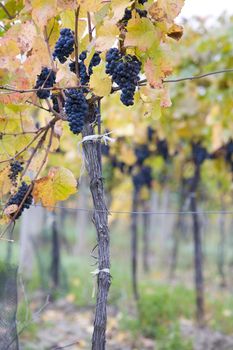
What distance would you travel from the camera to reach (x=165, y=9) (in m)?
1.75

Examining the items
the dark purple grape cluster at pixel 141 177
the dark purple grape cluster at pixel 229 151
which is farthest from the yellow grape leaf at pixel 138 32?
the dark purple grape cluster at pixel 141 177

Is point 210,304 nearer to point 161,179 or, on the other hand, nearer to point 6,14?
point 161,179

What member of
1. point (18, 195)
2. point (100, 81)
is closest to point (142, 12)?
point (100, 81)

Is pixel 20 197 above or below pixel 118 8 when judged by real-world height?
below

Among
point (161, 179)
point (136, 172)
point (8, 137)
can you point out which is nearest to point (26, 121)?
point (8, 137)

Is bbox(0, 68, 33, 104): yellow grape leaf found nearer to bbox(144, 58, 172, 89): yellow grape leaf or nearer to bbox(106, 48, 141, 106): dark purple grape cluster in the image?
bbox(106, 48, 141, 106): dark purple grape cluster

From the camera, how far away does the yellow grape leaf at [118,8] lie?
169 cm

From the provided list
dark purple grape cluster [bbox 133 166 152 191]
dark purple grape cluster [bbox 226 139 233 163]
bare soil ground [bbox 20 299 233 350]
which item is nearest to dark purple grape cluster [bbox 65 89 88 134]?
bare soil ground [bbox 20 299 233 350]

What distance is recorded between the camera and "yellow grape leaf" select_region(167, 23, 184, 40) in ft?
6.24

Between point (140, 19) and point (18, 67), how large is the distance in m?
0.46

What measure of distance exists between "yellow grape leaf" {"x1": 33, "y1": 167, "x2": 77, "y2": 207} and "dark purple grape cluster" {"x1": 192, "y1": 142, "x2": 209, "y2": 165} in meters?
4.08

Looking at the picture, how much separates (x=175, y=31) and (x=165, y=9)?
0.57 feet

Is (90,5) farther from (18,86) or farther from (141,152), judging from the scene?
(141,152)

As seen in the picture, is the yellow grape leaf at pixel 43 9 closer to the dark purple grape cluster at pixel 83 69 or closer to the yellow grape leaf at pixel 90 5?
the yellow grape leaf at pixel 90 5
